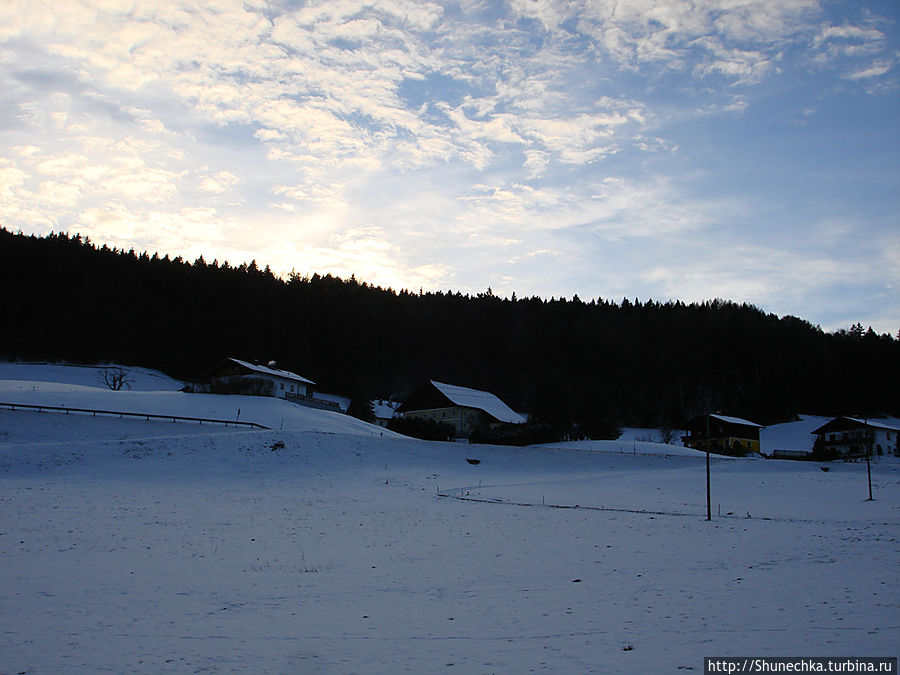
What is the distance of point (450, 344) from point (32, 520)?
120 metres

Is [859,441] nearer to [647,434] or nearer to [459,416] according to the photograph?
[647,434]

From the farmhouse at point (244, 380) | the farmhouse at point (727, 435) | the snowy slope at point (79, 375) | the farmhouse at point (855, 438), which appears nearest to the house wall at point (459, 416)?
the farmhouse at point (244, 380)

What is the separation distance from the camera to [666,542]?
23156 millimetres

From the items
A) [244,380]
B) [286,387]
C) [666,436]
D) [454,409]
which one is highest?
[244,380]

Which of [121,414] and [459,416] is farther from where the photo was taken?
[459,416]

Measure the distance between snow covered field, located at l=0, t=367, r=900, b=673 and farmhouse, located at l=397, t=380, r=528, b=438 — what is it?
3553cm

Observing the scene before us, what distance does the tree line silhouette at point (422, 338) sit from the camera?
116m

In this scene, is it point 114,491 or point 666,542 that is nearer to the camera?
point 666,542

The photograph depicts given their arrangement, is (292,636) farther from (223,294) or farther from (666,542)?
(223,294)

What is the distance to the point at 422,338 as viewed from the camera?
14375 cm

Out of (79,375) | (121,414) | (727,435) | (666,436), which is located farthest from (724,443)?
(79,375)

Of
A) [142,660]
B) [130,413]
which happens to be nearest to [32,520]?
[142,660]

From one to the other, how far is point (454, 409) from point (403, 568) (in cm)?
6253

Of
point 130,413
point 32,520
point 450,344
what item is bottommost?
point 32,520
